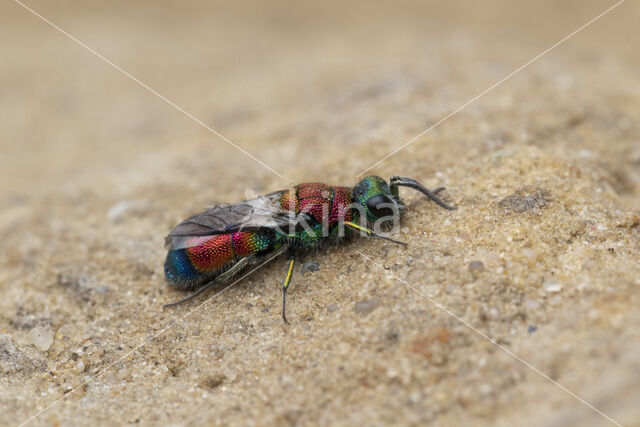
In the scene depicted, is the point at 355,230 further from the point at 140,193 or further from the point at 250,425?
the point at 140,193

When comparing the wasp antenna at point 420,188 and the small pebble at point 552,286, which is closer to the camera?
the small pebble at point 552,286

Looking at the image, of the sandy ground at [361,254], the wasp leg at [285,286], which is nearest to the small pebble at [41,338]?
the sandy ground at [361,254]

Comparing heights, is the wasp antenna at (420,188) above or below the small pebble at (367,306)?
above

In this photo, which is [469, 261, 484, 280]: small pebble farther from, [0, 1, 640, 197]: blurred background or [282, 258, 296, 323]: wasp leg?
[0, 1, 640, 197]: blurred background

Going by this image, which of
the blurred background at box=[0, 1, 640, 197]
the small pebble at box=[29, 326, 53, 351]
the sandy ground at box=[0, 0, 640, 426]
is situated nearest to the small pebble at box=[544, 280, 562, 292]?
the sandy ground at box=[0, 0, 640, 426]

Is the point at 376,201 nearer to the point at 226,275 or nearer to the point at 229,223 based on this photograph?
the point at 229,223

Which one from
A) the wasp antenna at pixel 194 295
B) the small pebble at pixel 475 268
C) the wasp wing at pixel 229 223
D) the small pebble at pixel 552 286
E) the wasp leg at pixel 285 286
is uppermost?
the wasp wing at pixel 229 223

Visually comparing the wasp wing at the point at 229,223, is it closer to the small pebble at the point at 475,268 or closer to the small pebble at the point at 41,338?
the small pebble at the point at 41,338
